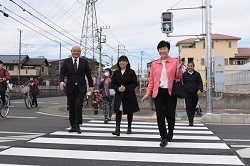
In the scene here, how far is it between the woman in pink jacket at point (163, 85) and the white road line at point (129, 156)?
0.73 meters

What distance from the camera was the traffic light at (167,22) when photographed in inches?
423

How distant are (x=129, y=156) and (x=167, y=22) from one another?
7580 mm

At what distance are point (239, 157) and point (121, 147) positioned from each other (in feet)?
6.22

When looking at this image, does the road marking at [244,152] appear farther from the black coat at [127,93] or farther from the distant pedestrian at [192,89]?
the distant pedestrian at [192,89]

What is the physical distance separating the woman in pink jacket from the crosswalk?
461 mm

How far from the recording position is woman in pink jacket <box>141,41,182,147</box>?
492 centimetres

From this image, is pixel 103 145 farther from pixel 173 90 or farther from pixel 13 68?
pixel 13 68

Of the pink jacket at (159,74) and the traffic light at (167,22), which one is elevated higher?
the traffic light at (167,22)

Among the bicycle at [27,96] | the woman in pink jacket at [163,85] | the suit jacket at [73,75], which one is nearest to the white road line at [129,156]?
the woman in pink jacket at [163,85]

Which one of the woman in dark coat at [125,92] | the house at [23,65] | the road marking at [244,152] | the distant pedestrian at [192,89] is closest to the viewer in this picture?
the road marking at [244,152]

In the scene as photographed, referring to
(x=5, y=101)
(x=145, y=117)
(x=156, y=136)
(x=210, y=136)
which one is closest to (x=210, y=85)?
(x=145, y=117)

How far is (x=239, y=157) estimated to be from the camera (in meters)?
4.22

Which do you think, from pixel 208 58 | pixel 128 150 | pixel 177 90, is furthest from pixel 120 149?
pixel 208 58

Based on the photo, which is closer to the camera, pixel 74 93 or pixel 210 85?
pixel 74 93
